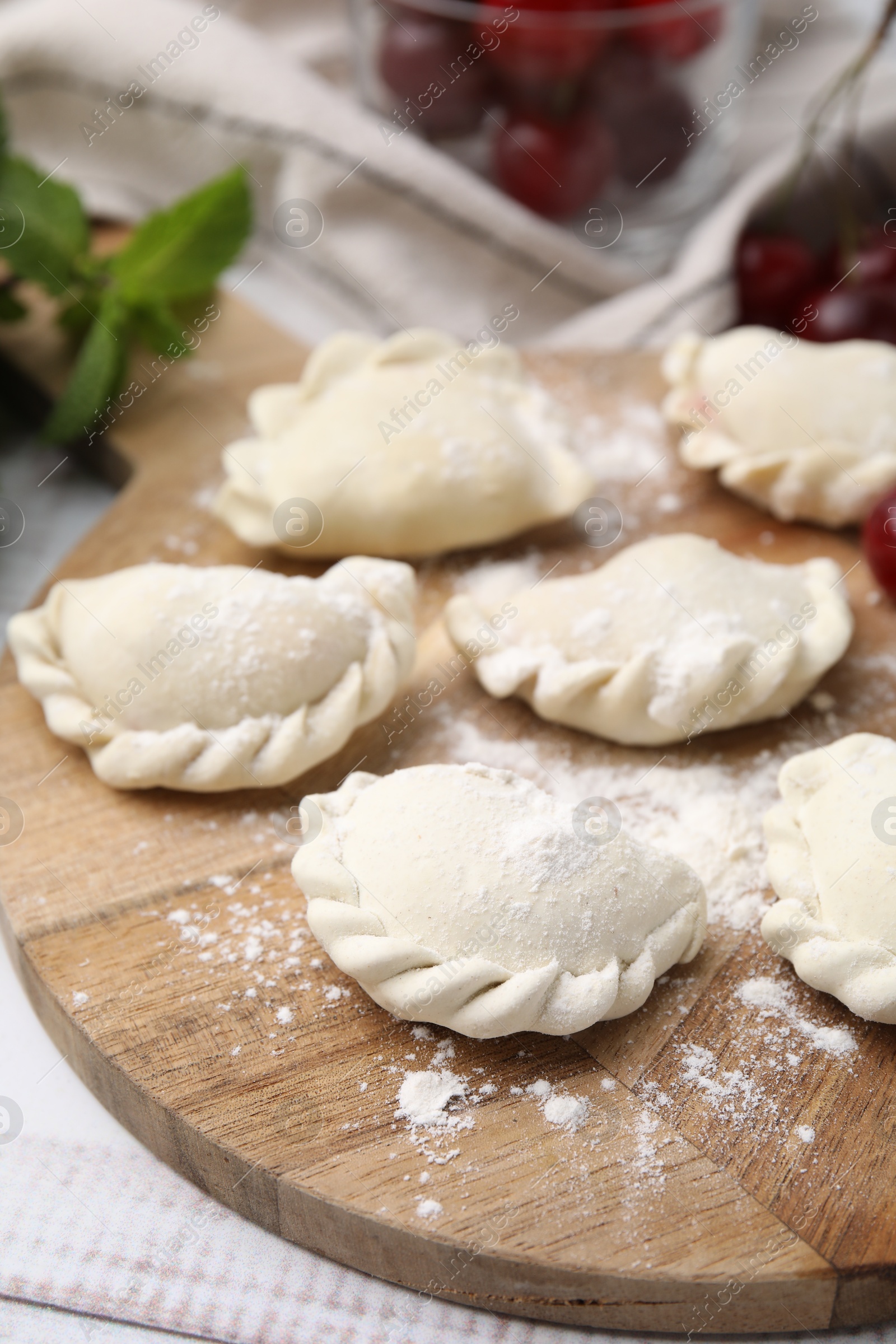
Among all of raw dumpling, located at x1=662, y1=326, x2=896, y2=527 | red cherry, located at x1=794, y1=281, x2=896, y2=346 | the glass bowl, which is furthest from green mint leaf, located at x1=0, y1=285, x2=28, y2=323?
red cherry, located at x1=794, y1=281, x2=896, y2=346

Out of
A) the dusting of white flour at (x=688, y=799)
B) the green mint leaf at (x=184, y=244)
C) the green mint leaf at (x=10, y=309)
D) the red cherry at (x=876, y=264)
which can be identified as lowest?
the red cherry at (x=876, y=264)

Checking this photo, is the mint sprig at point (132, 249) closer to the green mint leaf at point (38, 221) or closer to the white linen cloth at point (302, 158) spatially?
the green mint leaf at point (38, 221)

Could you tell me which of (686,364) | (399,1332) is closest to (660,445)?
(686,364)

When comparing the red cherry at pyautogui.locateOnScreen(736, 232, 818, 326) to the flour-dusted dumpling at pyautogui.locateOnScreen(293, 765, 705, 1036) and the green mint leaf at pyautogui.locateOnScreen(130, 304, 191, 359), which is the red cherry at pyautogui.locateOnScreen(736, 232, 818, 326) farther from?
the flour-dusted dumpling at pyautogui.locateOnScreen(293, 765, 705, 1036)

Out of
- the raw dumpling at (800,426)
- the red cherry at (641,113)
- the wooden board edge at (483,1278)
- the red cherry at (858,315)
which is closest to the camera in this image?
the wooden board edge at (483,1278)

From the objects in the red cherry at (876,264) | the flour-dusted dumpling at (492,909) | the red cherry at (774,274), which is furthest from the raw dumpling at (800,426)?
the flour-dusted dumpling at (492,909)
